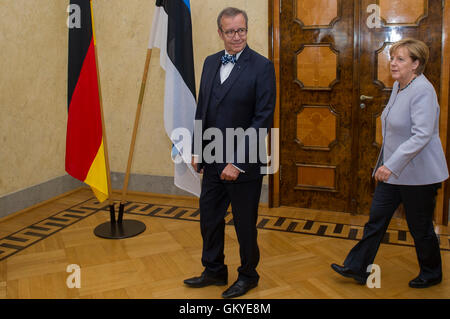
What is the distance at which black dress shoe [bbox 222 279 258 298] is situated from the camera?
262cm

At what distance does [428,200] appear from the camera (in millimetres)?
2568

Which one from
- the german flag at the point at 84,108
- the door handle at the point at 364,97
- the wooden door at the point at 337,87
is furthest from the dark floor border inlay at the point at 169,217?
the door handle at the point at 364,97

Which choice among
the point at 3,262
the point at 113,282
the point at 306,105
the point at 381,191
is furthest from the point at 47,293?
the point at 306,105

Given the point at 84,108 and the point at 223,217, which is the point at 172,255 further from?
the point at 84,108

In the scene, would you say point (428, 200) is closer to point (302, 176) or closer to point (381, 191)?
point (381, 191)

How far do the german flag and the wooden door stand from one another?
151 cm

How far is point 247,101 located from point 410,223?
1112 mm

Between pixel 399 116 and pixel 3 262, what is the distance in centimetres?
255

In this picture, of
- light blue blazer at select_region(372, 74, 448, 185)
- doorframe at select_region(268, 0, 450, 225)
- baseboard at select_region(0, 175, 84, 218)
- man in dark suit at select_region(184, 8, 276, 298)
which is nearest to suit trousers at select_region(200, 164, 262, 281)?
man in dark suit at select_region(184, 8, 276, 298)

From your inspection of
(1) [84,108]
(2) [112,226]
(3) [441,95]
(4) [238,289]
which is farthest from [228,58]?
(3) [441,95]

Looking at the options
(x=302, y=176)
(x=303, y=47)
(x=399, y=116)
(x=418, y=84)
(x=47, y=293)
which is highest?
(x=303, y=47)

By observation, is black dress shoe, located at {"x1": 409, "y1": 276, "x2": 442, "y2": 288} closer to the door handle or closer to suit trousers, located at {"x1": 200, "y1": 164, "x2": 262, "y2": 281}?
suit trousers, located at {"x1": 200, "y1": 164, "x2": 262, "y2": 281}

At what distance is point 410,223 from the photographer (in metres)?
2.64
